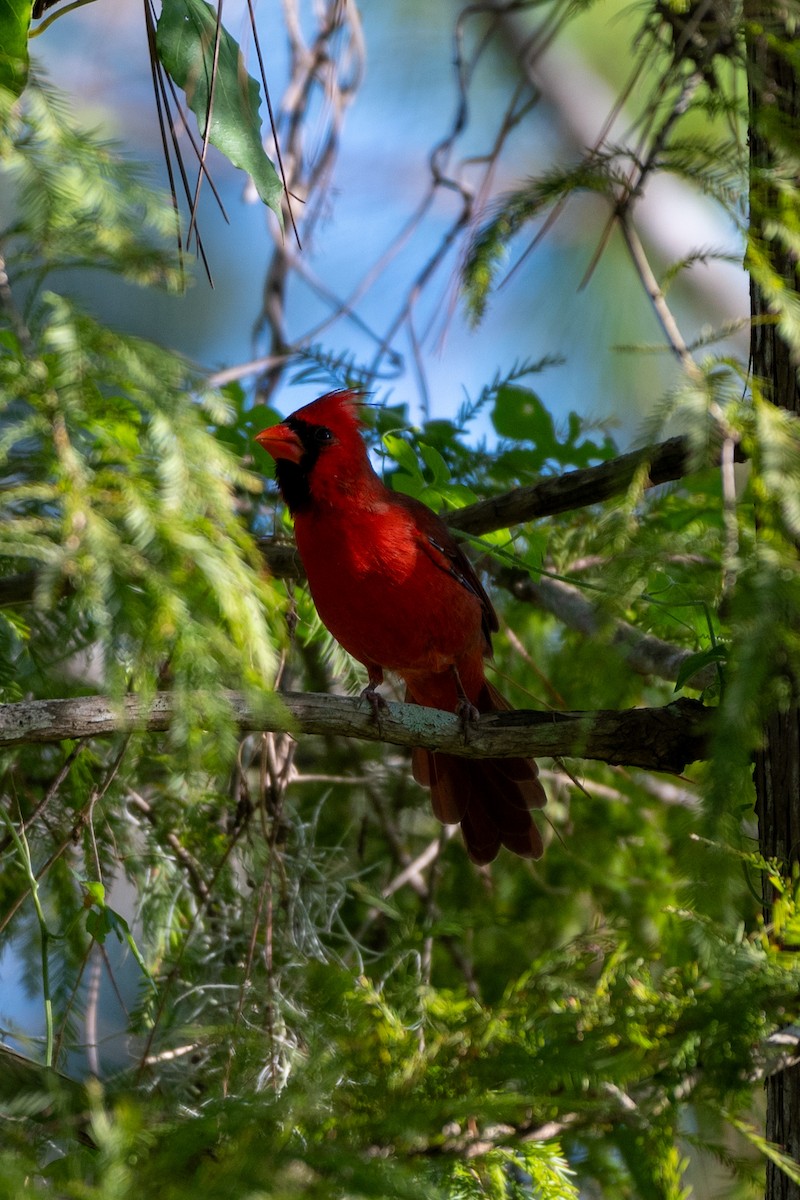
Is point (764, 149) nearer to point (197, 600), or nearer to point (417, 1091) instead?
point (197, 600)

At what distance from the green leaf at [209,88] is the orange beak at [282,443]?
112 cm

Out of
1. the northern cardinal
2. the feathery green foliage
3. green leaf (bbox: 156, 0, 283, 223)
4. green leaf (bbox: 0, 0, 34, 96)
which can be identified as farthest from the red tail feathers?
green leaf (bbox: 0, 0, 34, 96)

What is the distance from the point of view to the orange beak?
276 centimetres

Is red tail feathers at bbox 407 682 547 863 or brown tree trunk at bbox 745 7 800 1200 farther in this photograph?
red tail feathers at bbox 407 682 547 863

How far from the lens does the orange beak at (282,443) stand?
9.06ft

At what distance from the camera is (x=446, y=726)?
2.14 meters

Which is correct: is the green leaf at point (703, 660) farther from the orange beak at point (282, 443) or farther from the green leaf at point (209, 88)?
the orange beak at point (282, 443)

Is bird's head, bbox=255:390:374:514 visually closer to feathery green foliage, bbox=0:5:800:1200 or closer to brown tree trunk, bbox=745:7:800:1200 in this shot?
feathery green foliage, bbox=0:5:800:1200

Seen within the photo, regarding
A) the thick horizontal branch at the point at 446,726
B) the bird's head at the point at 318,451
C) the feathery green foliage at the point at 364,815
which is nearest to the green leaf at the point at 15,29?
the feathery green foliage at the point at 364,815

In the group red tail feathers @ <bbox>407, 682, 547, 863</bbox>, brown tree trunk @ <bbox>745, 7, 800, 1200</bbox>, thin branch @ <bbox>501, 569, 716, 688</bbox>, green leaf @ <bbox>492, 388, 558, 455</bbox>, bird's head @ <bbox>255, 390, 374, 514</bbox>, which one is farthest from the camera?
red tail feathers @ <bbox>407, 682, 547, 863</bbox>

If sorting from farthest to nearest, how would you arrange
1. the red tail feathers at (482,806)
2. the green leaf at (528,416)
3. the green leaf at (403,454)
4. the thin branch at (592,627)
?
the red tail feathers at (482,806) → the green leaf at (528,416) → the green leaf at (403,454) → the thin branch at (592,627)

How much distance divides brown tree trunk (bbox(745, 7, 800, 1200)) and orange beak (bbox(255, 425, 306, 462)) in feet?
4.27

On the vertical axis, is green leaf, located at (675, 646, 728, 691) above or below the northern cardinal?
below

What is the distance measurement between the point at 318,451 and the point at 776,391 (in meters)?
1.38
